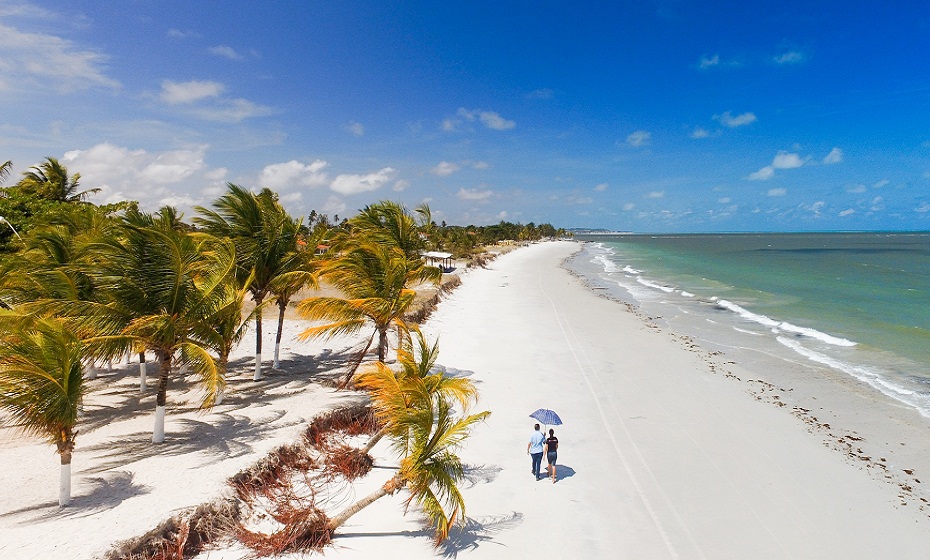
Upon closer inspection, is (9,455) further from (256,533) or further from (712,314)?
(712,314)

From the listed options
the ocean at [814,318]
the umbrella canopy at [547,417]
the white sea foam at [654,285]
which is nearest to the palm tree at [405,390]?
the umbrella canopy at [547,417]

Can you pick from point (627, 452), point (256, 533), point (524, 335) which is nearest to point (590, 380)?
point (627, 452)

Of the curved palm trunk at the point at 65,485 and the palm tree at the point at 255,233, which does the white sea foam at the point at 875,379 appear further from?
the curved palm trunk at the point at 65,485

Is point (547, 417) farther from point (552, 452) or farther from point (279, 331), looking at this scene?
point (279, 331)

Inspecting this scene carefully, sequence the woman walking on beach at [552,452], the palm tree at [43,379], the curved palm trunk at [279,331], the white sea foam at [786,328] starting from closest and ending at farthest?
1. the palm tree at [43,379]
2. the woman walking on beach at [552,452]
3. the curved palm trunk at [279,331]
4. the white sea foam at [786,328]

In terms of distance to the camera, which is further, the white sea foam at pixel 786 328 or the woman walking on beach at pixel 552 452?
the white sea foam at pixel 786 328

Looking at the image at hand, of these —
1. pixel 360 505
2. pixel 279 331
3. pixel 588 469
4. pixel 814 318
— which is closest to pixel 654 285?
pixel 814 318

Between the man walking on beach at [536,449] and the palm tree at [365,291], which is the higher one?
the palm tree at [365,291]
